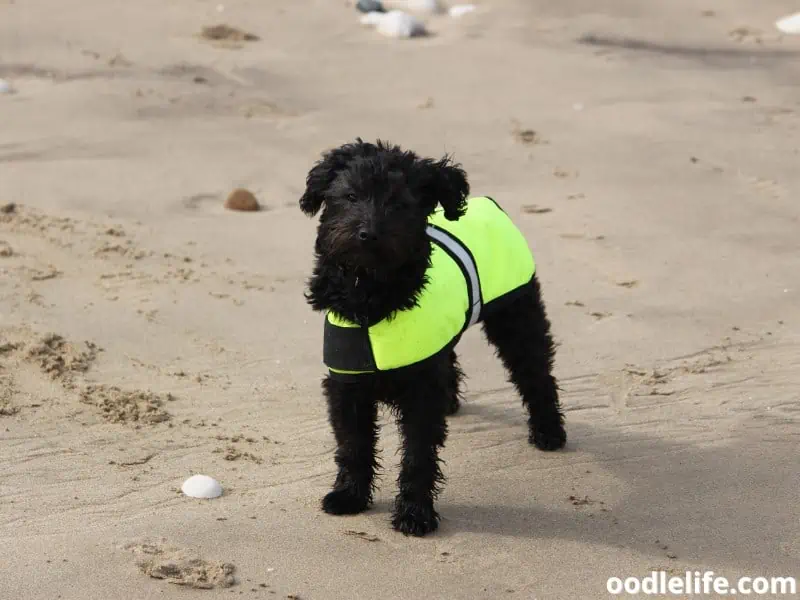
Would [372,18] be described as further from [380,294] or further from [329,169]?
[380,294]

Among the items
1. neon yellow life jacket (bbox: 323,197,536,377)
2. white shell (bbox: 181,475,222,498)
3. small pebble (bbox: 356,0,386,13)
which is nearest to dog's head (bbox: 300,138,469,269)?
neon yellow life jacket (bbox: 323,197,536,377)

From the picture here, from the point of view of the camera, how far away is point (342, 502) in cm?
508

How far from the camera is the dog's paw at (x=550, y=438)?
19.3 ft

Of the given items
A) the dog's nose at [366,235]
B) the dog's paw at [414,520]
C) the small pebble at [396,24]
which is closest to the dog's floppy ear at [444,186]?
the dog's nose at [366,235]

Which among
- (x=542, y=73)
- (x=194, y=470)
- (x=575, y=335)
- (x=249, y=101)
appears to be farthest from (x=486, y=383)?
(x=542, y=73)

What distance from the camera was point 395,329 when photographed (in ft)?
15.8

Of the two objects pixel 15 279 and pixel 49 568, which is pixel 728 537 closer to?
pixel 49 568

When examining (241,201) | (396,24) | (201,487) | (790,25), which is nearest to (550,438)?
(201,487)

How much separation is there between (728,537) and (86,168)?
605 centimetres

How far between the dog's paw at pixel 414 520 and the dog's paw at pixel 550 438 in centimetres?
113

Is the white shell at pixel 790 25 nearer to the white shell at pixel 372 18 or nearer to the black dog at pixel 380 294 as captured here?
the white shell at pixel 372 18

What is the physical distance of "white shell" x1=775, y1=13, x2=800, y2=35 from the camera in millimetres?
13523

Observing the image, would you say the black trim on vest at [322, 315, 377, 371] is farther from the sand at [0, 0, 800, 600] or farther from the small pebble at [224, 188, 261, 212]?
the small pebble at [224, 188, 261, 212]

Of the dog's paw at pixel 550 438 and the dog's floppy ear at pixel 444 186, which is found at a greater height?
the dog's floppy ear at pixel 444 186
